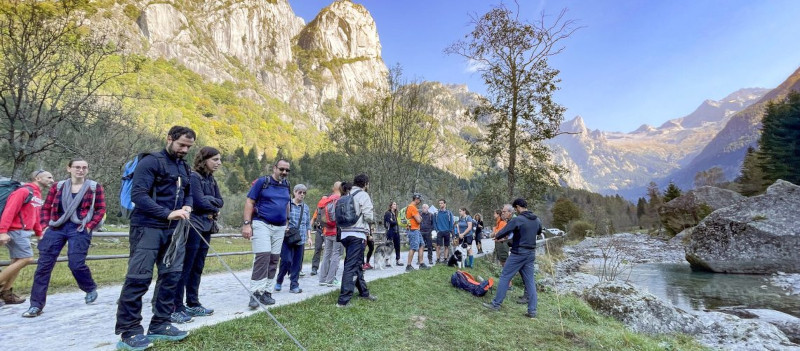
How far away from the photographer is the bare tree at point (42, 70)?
7203 mm

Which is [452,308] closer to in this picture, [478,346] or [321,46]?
[478,346]

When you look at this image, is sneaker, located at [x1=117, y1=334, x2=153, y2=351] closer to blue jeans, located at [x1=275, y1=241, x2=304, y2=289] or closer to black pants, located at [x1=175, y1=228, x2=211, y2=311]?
black pants, located at [x1=175, y1=228, x2=211, y2=311]

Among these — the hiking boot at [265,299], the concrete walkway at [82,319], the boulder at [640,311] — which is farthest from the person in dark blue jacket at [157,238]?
the boulder at [640,311]

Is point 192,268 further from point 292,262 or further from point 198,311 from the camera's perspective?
point 292,262

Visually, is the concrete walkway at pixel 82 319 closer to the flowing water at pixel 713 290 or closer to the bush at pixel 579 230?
the flowing water at pixel 713 290

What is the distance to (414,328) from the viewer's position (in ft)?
17.3

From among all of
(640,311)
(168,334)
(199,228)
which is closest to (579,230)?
(640,311)

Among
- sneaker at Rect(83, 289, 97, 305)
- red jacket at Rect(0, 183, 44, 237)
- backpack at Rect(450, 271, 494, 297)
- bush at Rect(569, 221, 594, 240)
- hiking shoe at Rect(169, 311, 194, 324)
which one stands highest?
red jacket at Rect(0, 183, 44, 237)

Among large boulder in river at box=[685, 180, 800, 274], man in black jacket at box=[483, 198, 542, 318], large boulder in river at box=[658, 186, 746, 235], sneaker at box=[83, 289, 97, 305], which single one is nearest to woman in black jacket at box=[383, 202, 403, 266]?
man in black jacket at box=[483, 198, 542, 318]

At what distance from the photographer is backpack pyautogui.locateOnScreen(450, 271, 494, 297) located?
8.70 metres

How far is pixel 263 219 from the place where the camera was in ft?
18.3

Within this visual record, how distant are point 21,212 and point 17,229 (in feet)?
0.82

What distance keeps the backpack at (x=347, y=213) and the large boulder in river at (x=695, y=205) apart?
43766mm

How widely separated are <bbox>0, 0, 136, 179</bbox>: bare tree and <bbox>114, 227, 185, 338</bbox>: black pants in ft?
20.2
